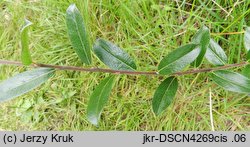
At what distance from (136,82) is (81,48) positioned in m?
0.54

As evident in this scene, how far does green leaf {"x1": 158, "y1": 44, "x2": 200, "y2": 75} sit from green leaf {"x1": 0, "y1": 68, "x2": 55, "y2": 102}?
0.38 m

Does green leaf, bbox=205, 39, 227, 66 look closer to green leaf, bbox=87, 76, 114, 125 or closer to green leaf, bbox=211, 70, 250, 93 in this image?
green leaf, bbox=211, 70, 250, 93

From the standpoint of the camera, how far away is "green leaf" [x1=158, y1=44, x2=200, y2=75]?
1.10 metres

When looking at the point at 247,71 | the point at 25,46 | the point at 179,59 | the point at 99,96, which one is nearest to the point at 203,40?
the point at 179,59

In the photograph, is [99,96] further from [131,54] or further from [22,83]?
[131,54]

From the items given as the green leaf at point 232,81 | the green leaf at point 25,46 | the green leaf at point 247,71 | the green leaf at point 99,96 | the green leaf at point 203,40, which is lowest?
the green leaf at point 99,96

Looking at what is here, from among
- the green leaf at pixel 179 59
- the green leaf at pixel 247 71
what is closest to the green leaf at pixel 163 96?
the green leaf at pixel 179 59

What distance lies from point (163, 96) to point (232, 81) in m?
0.25

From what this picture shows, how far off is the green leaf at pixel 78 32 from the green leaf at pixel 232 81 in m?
0.47

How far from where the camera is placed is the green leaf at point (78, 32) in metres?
1.10

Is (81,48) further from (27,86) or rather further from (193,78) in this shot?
(193,78)

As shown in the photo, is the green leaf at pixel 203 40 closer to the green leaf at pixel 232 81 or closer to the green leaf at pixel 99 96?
the green leaf at pixel 232 81

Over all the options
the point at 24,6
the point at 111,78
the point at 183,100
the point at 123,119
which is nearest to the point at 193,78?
the point at 183,100

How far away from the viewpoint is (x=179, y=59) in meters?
1.12
